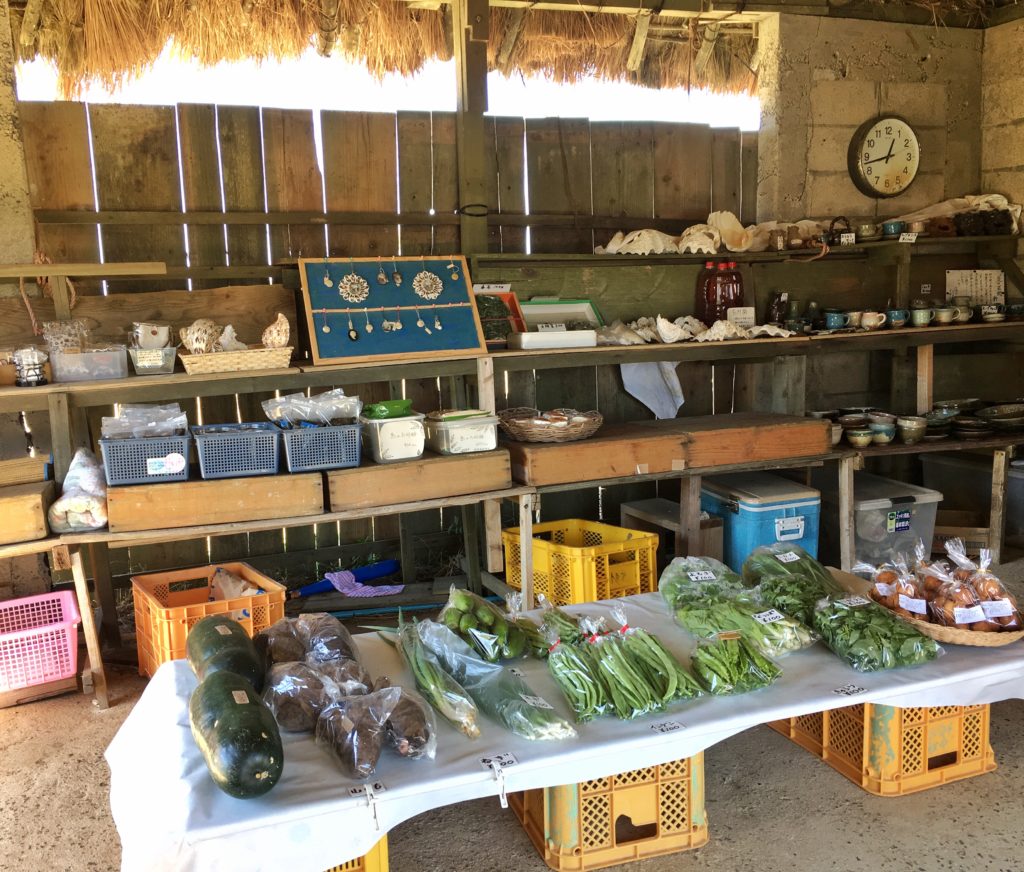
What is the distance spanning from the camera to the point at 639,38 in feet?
16.8

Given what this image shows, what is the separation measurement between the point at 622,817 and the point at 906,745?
104cm

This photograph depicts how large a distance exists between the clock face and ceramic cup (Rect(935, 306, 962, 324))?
0.90 metres

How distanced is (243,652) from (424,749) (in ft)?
2.10

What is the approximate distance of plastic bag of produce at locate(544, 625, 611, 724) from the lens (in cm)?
253

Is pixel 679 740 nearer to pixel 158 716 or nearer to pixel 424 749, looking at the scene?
pixel 424 749

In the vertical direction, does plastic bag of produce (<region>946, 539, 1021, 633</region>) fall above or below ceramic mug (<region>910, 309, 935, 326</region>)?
below

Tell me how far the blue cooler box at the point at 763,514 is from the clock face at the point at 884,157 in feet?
7.10

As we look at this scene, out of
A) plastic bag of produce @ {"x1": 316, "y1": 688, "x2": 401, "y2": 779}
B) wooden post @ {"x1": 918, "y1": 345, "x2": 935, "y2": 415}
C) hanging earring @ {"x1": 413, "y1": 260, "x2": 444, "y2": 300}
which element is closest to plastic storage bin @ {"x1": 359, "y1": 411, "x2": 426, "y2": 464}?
hanging earring @ {"x1": 413, "y1": 260, "x2": 444, "y2": 300}

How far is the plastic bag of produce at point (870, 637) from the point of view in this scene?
279 centimetres

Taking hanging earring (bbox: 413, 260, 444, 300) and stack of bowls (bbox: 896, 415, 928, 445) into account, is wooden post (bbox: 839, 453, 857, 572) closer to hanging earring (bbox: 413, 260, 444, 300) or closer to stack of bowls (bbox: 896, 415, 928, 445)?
stack of bowls (bbox: 896, 415, 928, 445)

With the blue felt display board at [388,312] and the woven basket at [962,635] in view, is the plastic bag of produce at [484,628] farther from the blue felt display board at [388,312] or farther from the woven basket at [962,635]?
the blue felt display board at [388,312]

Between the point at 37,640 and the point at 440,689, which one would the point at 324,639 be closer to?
the point at 440,689

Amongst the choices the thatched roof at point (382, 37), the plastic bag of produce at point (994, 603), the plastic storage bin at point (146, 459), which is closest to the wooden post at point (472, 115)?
the thatched roof at point (382, 37)

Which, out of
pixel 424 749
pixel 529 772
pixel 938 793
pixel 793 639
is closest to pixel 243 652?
pixel 424 749
